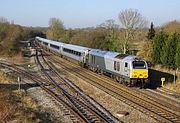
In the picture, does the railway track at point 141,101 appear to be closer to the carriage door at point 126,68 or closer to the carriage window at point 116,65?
the carriage door at point 126,68

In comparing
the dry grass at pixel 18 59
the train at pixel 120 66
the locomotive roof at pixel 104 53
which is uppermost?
the locomotive roof at pixel 104 53

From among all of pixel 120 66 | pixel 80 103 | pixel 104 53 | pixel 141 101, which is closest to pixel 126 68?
pixel 120 66

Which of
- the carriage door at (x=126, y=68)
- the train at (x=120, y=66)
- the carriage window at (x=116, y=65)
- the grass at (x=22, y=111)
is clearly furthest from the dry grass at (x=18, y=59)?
the grass at (x=22, y=111)

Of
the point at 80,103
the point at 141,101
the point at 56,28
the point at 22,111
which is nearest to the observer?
the point at 22,111

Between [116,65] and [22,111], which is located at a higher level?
[116,65]

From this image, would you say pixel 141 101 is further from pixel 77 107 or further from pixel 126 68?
pixel 126 68

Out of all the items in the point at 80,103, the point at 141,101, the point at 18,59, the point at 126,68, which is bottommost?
the point at 18,59

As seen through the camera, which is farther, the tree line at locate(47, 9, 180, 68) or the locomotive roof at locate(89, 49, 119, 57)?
the tree line at locate(47, 9, 180, 68)

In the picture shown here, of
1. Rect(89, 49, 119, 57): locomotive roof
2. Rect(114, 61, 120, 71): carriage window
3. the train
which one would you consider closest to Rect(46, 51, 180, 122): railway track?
the train

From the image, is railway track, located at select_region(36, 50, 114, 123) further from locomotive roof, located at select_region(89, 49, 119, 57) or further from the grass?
locomotive roof, located at select_region(89, 49, 119, 57)

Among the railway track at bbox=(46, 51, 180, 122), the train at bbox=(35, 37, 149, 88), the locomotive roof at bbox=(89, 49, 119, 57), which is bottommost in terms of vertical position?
the railway track at bbox=(46, 51, 180, 122)

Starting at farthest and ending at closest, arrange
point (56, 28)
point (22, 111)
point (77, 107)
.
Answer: point (56, 28) < point (77, 107) < point (22, 111)

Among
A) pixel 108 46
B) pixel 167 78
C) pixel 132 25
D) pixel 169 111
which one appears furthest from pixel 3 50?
pixel 169 111

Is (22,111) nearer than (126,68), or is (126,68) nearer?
(22,111)
